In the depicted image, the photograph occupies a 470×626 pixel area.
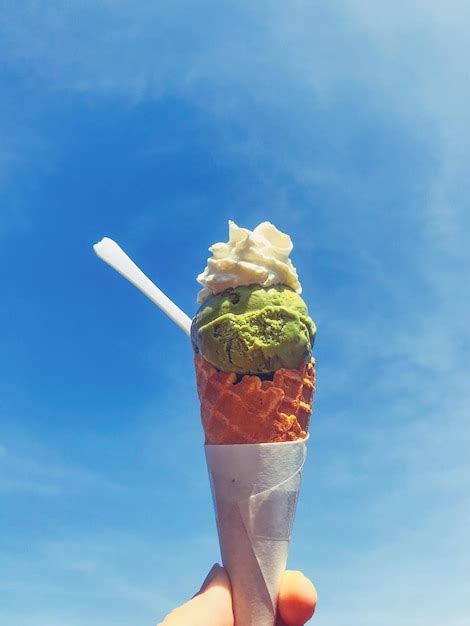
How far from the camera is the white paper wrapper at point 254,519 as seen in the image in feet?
14.0

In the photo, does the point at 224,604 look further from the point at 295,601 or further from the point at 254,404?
the point at 254,404

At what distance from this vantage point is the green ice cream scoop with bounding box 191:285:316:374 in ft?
14.7

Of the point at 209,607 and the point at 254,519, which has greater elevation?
the point at 254,519

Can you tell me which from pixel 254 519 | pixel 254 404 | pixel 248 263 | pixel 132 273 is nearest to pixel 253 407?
pixel 254 404

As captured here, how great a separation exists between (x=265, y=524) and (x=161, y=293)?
2.29m

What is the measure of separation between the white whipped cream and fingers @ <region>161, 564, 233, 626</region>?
6.74ft

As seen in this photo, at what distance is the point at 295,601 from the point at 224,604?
50cm

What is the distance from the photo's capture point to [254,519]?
4.29m

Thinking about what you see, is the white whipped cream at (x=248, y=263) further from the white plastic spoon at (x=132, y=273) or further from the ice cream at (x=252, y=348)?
the white plastic spoon at (x=132, y=273)

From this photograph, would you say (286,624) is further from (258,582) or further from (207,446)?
(207,446)

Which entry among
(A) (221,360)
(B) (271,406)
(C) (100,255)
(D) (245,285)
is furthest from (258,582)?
(C) (100,255)

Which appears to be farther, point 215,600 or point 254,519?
point 254,519

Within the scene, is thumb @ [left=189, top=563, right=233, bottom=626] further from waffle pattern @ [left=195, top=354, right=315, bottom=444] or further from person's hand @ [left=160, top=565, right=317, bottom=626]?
waffle pattern @ [left=195, top=354, right=315, bottom=444]

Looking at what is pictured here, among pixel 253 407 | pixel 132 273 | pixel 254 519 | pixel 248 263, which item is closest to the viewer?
pixel 254 519
